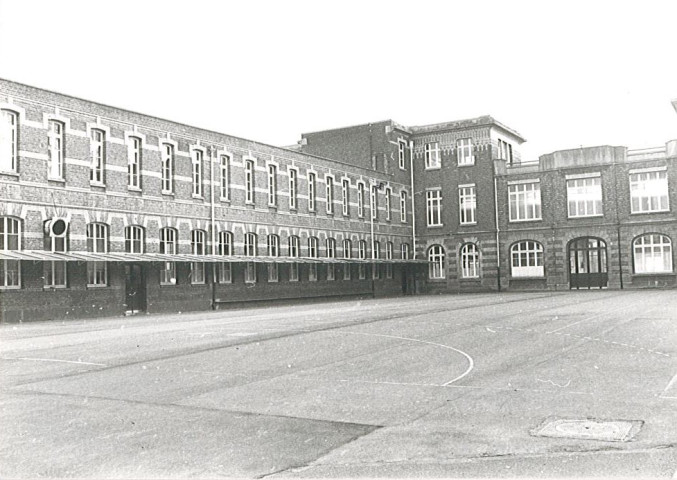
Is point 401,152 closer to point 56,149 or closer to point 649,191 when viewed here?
point 649,191

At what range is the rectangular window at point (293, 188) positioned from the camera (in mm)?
40625

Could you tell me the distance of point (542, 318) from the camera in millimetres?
22219

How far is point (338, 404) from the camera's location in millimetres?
8953

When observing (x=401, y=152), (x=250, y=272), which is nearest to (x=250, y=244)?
(x=250, y=272)

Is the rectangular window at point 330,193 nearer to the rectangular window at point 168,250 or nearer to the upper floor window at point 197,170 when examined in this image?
the upper floor window at point 197,170

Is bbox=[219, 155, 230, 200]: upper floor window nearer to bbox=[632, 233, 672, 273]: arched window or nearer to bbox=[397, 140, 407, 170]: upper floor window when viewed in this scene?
bbox=[397, 140, 407, 170]: upper floor window

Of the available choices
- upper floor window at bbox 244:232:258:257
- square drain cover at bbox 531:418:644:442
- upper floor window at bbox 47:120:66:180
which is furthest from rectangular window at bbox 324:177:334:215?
square drain cover at bbox 531:418:644:442

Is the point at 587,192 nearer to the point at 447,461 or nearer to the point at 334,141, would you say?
the point at 334,141

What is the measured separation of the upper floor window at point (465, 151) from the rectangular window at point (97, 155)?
2965 centimetres

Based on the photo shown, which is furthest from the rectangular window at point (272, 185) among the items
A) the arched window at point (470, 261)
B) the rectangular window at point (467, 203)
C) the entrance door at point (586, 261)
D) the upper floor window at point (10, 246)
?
the entrance door at point (586, 261)

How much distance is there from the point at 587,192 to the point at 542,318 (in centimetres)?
2864

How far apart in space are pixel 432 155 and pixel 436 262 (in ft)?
26.1

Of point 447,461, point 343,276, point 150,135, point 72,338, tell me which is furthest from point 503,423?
point 343,276

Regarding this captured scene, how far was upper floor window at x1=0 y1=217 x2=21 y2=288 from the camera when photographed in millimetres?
24672
